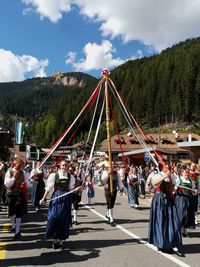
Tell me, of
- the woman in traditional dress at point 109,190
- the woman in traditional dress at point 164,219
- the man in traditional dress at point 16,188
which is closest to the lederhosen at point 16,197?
the man in traditional dress at point 16,188

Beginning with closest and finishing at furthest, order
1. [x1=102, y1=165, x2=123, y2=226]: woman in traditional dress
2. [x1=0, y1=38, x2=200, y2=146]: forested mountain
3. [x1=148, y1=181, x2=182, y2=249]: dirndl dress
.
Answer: [x1=148, y1=181, x2=182, y2=249]: dirndl dress, [x1=102, y1=165, x2=123, y2=226]: woman in traditional dress, [x1=0, y1=38, x2=200, y2=146]: forested mountain

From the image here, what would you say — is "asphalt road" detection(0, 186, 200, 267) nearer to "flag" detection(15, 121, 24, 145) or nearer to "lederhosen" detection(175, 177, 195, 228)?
"lederhosen" detection(175, 177, 195, 228)

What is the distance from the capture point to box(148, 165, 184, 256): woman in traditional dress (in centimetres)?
741

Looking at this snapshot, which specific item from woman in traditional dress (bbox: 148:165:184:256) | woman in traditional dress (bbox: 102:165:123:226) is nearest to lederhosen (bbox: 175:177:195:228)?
woman in traditional dress (bbox: 148:165:184:256)

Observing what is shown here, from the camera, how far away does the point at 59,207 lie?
309 inches

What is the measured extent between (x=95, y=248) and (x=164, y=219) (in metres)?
1.58

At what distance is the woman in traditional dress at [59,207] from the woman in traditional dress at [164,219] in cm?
171

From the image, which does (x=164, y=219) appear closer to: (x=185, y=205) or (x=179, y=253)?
(x=179, y=253)

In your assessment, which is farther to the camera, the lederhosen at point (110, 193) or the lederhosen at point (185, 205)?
the lederhosen at point (110, 193)

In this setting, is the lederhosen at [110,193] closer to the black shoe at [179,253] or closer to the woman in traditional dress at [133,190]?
the black shoe at [179,253]

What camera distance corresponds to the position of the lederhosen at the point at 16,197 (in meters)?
9.27

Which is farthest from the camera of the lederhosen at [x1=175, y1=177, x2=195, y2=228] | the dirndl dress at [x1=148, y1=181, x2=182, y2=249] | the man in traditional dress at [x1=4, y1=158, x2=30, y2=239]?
the lederhosen at [x1=175, y1=177, x2=195, y2=228]

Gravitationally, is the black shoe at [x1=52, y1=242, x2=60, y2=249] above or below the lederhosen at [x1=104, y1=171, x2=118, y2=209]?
below

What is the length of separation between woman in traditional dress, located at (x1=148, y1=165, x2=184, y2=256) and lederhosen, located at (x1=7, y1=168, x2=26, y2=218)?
10.9 feet
